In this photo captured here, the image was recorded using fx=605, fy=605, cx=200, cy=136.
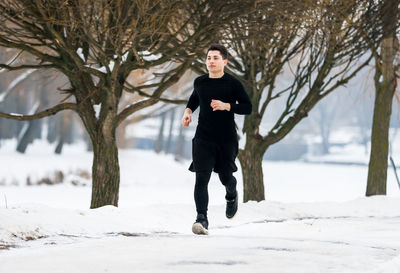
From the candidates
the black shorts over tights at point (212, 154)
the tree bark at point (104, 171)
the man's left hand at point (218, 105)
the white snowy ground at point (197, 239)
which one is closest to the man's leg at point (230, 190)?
the black shorts over tights at point (212, 154)

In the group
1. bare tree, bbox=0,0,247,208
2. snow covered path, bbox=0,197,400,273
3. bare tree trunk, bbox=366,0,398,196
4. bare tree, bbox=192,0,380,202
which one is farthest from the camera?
bare tree trunk, bbox=366,0,398,196

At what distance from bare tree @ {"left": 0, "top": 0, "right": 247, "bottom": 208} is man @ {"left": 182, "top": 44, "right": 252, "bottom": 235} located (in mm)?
2256

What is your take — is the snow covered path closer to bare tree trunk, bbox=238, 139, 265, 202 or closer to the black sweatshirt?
the black sweatshirt

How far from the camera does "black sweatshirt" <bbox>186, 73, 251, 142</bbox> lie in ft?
20.2

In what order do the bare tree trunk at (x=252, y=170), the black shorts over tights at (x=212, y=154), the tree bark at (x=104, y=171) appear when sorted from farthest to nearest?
the bare tree trunk at (x=252, y=170) → the tree bark at (x=104, y=171) → the black shorts over tights at (x=212, y=154)

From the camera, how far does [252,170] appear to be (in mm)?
12391

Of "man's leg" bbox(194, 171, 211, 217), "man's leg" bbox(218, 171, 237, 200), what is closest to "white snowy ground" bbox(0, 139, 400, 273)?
"man's leg" bbox(194, 171, 211, 217)

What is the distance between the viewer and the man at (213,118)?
20.1 ft

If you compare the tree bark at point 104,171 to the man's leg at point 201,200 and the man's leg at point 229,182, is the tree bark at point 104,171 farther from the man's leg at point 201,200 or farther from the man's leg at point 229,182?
the man's leg at point 201,200

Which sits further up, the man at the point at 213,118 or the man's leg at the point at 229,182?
the man at the point at 213,118

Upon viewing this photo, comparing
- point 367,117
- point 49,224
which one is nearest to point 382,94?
point 49,224

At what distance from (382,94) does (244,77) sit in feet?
11.4

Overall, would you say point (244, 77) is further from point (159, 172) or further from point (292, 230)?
point (159, 172)

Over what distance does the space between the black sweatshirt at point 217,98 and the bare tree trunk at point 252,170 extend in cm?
617
